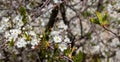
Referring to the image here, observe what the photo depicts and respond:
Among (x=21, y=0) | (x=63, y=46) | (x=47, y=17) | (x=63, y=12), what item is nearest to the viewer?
(x=63, y=46)

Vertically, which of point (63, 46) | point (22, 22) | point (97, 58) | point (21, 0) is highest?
point (21, 0)

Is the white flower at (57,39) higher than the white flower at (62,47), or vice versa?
the white flower at (57,39)

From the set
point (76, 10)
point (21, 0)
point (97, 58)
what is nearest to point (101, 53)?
point (97, 58)

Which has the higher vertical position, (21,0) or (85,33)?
(21,0)

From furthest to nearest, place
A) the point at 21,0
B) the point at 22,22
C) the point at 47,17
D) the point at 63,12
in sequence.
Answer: the point at 63,12, the point at 47,17, the point at 21,0, the point at 22,22

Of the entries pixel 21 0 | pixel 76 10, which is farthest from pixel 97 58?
pixel 21 0

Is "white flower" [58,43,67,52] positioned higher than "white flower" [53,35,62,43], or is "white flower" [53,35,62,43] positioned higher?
"white flower" [53,35,62,43]

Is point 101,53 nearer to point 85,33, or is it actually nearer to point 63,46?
point 85,33

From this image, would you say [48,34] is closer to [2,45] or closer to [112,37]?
[2,45]

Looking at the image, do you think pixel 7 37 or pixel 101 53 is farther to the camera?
pixel 101 53
